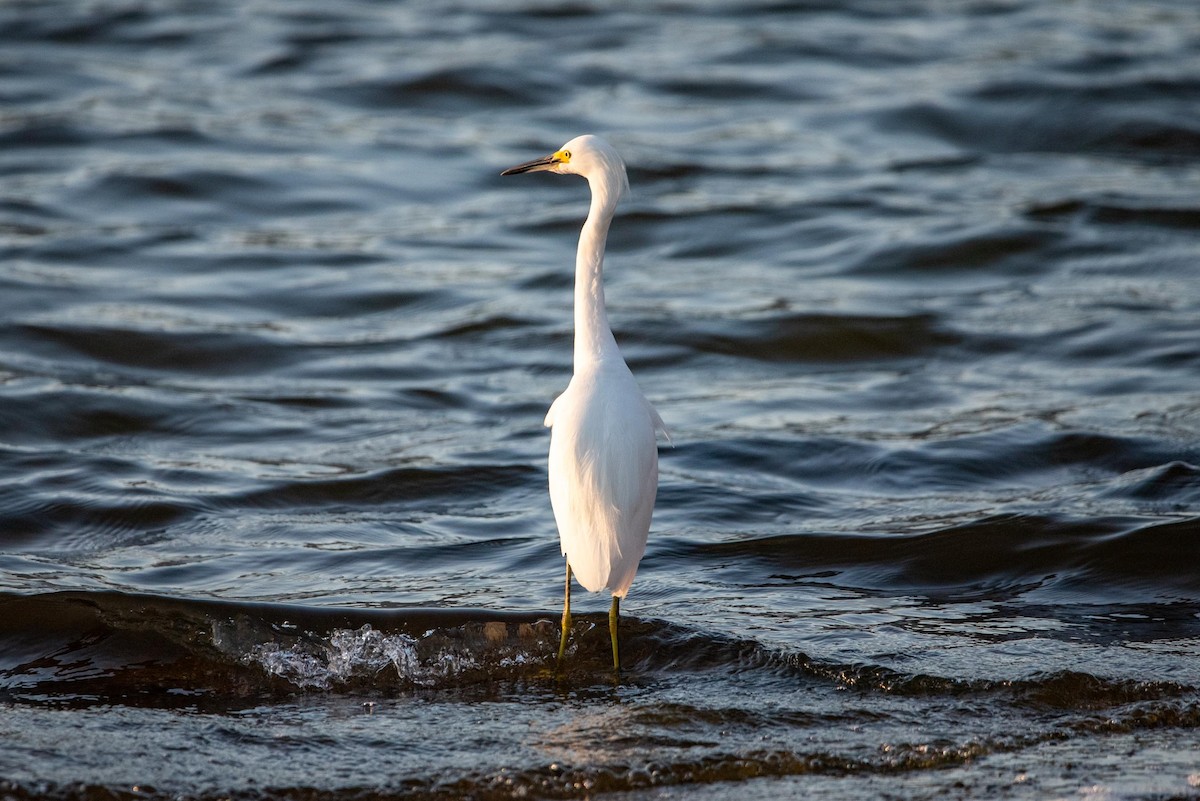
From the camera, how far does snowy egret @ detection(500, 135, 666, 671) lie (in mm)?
4586

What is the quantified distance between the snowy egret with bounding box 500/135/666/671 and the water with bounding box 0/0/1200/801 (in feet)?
1.38

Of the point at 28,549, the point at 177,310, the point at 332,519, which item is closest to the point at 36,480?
the point at 28,549

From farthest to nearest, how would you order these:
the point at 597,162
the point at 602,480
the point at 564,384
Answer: the point at 564,384 < the point at 597,162 < the point at 602,480

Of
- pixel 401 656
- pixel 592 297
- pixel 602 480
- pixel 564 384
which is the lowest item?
pixel 401 656

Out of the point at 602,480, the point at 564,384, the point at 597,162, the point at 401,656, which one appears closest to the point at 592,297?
the point at 597,162

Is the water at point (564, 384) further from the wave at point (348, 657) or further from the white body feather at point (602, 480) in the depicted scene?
the white body feather at point (602, 480)

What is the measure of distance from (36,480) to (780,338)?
459 centimetres

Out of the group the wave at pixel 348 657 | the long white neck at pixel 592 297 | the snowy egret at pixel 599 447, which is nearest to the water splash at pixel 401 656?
the wave at pixel 348 657

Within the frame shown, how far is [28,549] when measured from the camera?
588 centimetres

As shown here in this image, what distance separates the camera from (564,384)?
28.2 feet

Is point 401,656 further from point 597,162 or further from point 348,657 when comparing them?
point 597,162

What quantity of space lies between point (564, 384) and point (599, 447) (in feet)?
13.1

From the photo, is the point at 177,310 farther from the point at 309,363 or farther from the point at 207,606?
the point at 207,606

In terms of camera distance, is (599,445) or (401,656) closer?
(599,445)
